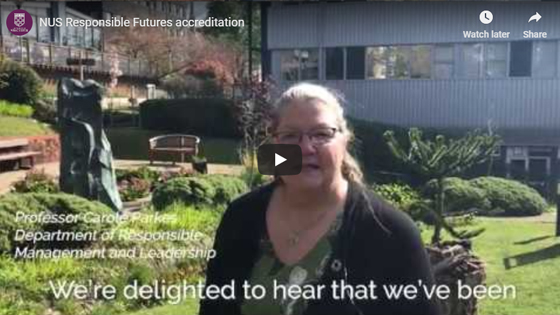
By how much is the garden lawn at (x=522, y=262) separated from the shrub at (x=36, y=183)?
1.89 metres

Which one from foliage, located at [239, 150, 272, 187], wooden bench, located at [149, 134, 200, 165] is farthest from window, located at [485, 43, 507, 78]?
wooden bench, located at [149, 134, 200, 165]

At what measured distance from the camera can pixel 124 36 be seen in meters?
3.29

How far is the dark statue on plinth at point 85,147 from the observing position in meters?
3.46

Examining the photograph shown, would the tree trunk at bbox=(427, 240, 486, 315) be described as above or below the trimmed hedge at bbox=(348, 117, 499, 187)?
below

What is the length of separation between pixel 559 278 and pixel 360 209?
192 cm

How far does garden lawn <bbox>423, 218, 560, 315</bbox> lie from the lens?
339cm

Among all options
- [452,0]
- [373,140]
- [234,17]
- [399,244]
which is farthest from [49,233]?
[452,0]

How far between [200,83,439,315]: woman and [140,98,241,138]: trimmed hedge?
4.12 feet

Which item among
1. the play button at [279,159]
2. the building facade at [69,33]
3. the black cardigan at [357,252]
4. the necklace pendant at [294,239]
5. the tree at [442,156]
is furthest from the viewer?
the tree at [442,156]

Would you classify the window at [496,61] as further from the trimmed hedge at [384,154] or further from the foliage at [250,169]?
the foliage at [250,169]

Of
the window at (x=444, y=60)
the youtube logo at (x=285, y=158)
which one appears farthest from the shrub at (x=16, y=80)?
the window at (x=444, y=60)

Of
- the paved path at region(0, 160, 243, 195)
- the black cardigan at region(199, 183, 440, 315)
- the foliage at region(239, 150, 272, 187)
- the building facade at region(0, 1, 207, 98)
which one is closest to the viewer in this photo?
the black cardigan at region(199, 183, 440, 315)

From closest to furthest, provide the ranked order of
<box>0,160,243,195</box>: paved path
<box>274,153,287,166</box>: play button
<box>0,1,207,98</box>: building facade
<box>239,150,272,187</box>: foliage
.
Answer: <box>274,153,287,166</box>: play button < <box>239,150,272,187</box>: foliage < <box>0,1,207,98</box>: building facade < <box>0,160,243,195</box>: paved path

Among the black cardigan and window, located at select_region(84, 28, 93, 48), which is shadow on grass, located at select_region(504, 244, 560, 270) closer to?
the black cardigan
